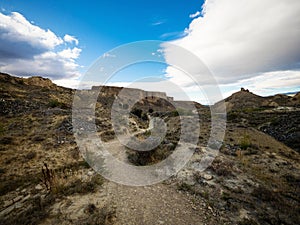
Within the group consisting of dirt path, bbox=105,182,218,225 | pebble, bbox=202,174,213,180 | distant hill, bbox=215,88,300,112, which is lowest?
dirt path, bbox=105,182,218,225

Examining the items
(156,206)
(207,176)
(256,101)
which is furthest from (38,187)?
(256,101)

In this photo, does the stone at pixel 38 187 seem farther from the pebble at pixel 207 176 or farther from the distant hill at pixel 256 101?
the distant hill at pixel 256 101

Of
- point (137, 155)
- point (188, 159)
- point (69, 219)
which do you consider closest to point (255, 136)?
point (188, 159)

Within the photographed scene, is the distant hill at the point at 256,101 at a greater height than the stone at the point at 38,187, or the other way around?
the distant hill at the point at 256,101

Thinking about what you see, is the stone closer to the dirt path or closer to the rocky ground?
the rocky ground

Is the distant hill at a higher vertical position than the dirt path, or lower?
higher

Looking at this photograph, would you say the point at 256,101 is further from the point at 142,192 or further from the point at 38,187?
the point at 38,187

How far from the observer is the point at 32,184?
25.8 feet

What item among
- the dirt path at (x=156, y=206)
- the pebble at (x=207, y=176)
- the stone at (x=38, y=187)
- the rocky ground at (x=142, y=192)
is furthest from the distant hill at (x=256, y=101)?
the stone at (x=38, y=187)

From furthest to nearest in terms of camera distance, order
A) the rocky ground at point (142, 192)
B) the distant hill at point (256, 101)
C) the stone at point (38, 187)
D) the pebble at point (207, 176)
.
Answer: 1. the distant hill at point (256, 101)
2. the pebble at point (207, 176)
3. the stone at point (38, 187)
4. the rocky ground at point (142, 192)

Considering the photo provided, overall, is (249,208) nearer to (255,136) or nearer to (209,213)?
(209,213)

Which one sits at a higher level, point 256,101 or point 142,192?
point 256,101

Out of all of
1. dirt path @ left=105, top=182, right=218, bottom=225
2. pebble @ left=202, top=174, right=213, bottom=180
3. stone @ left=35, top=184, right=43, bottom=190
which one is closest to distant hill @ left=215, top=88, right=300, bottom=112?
pebble @ left=202, top=174, right=213, bottom=180

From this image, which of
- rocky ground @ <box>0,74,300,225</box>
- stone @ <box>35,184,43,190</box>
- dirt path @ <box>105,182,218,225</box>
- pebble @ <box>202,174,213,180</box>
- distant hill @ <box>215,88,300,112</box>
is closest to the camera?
dirt path @ <box>105,182,218,225</box>
